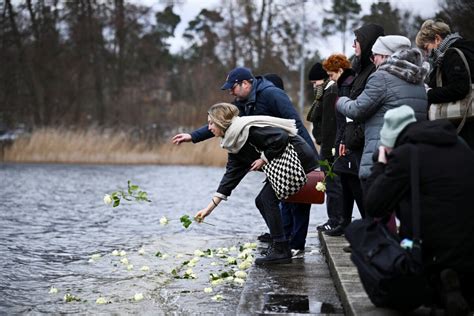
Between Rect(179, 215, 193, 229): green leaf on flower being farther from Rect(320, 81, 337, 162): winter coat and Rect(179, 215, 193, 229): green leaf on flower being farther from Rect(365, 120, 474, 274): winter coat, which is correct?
Rect(365, 120, 474, 274): winter coat

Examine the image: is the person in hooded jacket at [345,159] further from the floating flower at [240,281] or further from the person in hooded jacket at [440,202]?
the person in hooded jacket at [440,202]

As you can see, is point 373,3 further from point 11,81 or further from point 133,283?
point 133,283

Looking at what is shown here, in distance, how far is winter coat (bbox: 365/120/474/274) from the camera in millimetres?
4625

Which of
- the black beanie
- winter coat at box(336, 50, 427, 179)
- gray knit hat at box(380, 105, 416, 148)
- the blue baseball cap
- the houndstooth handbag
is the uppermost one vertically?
the black beanie

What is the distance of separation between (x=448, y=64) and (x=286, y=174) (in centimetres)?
167

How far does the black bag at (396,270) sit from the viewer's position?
4.56 metres

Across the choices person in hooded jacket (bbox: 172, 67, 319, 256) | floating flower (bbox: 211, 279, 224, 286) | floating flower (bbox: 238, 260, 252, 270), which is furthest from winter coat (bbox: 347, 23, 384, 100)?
floating flower (bbox: 211, 279, 224, 286)

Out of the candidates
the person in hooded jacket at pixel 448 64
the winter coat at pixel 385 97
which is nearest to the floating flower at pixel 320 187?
the winter coat at pixel 385 97

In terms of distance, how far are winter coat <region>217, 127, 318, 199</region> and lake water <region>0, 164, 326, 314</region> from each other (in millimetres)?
981

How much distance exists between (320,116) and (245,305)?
434cm

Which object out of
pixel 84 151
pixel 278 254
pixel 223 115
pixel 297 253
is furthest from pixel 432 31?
pixel 84 151

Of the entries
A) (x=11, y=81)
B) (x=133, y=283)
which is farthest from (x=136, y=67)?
(x=133, y=283)

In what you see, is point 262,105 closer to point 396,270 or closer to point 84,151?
point 396,270

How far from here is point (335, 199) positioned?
350 inches
